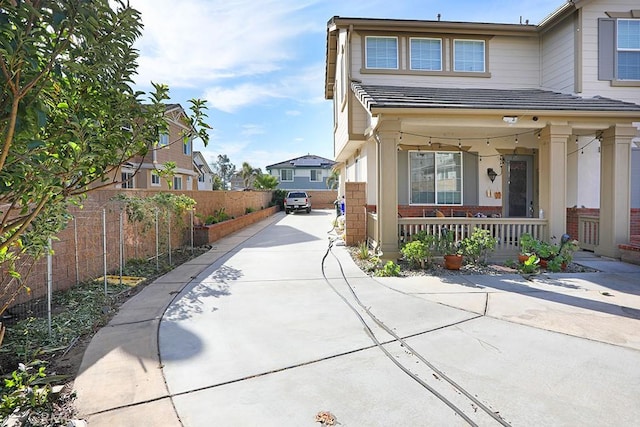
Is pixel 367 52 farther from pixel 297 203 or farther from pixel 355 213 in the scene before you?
pixel 297 203

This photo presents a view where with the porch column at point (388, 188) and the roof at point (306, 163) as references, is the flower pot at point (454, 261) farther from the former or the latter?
the roof at point (306, 163)

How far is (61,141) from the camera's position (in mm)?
2223

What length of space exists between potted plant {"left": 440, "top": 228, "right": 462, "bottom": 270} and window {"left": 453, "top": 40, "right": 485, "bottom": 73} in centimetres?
601

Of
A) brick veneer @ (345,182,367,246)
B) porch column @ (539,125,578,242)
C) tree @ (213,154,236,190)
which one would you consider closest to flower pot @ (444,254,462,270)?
porch column @ (539,125,578,242)

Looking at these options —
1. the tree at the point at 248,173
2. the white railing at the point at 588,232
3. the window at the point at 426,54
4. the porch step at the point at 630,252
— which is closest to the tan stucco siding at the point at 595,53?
A: the white railing at the point at 588,232

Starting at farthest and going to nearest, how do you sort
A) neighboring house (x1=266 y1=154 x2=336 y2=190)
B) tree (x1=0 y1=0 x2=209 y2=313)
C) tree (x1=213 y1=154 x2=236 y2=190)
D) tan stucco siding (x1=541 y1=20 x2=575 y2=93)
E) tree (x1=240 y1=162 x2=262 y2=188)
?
Result: tree (x1=213 y1=154 x2=236 y2=190)
neighboring house (x1=266 y1=154 x2=336 y2=190)
tree (x1=240 y1=162 x2=262 y2=188)
tan stucco siding (x1=541 y1=20 x2=575 y2=93)
tree (x1=0 y1=0 x2=209 y2=313)

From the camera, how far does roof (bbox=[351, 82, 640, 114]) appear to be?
7.75m

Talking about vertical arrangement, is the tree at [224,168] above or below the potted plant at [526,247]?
above

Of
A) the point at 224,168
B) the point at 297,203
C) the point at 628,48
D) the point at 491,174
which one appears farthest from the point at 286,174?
the point at 224,168

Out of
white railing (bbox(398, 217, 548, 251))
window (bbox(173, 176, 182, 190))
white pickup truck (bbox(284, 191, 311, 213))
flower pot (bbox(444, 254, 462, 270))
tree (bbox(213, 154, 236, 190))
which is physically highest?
tree (bbox(213, 154, 236, 190))

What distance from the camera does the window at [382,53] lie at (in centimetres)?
1065

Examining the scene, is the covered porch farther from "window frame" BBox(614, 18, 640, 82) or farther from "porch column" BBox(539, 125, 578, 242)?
"window frame" BBox(614, 18, 640, 82)

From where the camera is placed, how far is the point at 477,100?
8547 millimetres

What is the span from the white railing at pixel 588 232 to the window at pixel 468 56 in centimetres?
528
